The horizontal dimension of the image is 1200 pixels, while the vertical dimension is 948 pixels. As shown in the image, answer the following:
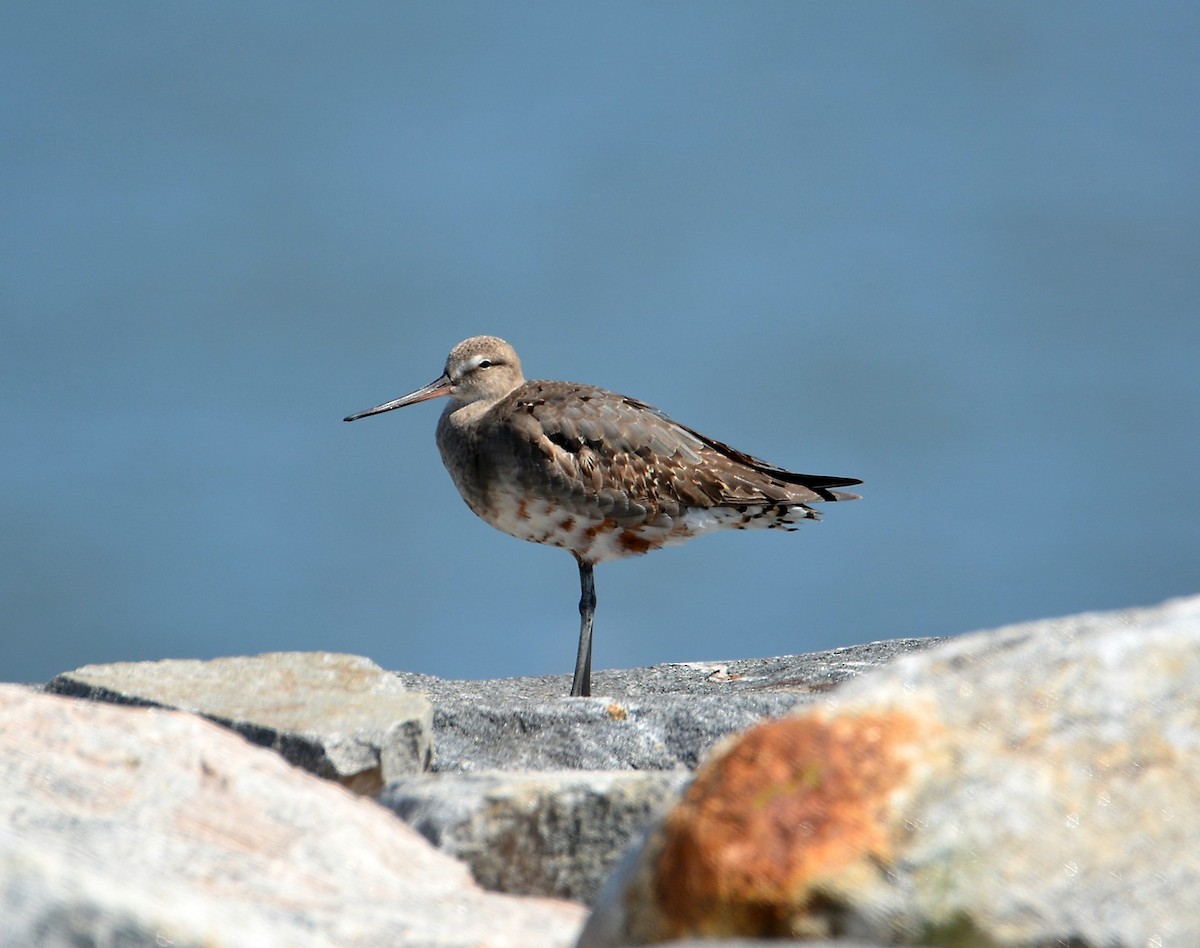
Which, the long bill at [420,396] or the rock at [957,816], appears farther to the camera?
the long bill at [420,396]

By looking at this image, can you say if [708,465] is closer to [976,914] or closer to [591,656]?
[591,656]

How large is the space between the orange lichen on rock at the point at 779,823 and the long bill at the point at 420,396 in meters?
7.20

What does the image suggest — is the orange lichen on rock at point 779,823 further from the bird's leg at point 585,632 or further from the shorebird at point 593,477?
the bird's leg at point 585,632

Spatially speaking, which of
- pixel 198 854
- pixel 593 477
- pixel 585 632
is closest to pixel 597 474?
pixel 593 477

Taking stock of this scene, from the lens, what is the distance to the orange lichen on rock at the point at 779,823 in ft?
8.56

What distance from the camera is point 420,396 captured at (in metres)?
9.98

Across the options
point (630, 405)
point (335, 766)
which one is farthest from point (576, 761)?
point (630, 405)

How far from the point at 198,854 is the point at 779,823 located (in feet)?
4.89

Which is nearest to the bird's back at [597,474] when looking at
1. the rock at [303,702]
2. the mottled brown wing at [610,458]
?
the mottled brown wing at [610,458]

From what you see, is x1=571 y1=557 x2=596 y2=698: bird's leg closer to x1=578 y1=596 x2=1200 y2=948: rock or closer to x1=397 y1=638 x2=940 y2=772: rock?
x1=397 y1=638 x2=940 y2=772: rock

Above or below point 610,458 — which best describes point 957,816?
below

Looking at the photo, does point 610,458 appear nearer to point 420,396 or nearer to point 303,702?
point 420,396

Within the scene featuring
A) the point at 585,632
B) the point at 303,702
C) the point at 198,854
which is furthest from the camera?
the point at 585,632

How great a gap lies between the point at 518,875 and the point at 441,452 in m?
5.67
